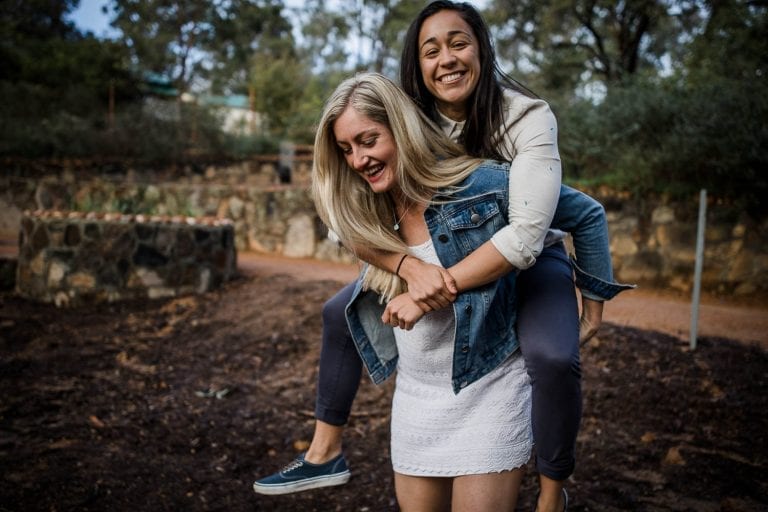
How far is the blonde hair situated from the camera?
5.71ft

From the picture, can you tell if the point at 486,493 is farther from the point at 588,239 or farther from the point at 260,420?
the point at 260,420

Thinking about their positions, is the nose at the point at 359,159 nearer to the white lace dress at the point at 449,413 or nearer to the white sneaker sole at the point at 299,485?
the white lace dress at the point at 449,413

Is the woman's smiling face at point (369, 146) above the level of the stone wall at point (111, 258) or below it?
above

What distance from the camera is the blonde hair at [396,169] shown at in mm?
1740

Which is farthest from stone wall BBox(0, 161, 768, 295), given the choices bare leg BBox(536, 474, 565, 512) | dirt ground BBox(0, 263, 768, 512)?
bare leg BBox(536, 474, 565, 512)

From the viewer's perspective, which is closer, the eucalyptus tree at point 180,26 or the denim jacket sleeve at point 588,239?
the denim jacket sleeve at point 588,239

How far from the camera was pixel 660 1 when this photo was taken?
33.7 ft

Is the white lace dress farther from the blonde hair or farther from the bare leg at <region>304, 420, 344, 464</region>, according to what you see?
the bare leg at <region>304, 420, 344, 464</region>

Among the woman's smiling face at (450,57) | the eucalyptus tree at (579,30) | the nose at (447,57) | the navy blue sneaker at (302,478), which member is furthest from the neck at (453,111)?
the eucalyptus tree at (579,30)

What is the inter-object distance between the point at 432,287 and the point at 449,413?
421mm

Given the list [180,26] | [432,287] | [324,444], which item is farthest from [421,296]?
[180,26]

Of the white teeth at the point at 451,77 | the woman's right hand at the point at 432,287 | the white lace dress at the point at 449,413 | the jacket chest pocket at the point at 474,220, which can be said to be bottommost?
the white lace dress at the point at 449,413

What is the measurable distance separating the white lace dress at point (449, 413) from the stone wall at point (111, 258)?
19.2ft

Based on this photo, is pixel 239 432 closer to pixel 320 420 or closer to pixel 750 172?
pixel 320 420
